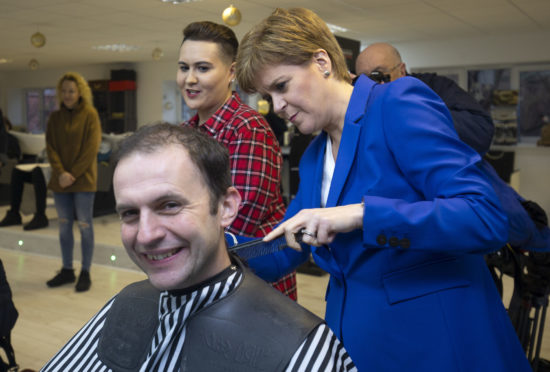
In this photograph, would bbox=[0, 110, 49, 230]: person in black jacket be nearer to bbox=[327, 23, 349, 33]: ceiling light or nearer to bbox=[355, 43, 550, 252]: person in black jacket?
bbox=[327, 23, 349, 33]: ceiling light

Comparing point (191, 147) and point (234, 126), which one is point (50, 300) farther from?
point (191, 147)

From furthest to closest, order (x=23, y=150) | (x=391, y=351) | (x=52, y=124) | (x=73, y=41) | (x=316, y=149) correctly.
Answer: (x=73, y=41)
(x=23, y=150)
(x=52, y=124)
(x=316, y=149)
(x=391, y=351)

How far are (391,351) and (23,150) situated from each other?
28.9 ft

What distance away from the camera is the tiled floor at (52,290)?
128 inches

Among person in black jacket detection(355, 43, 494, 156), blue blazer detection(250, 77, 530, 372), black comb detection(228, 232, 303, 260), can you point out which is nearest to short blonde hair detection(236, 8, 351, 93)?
blue blazer detection(250, 77, 530, 372)

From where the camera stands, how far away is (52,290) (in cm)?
420

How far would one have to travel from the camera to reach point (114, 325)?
1.17m

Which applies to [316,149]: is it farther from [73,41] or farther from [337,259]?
[73,41]

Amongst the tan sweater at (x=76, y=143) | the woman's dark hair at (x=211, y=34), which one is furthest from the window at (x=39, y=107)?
the woman's dark hair at (x=211, y=34)

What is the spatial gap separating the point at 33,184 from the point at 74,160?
2584 mm

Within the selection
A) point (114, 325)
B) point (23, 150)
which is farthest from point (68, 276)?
point (23, 150)

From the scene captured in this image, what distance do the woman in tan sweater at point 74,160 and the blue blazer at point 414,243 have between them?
329cm

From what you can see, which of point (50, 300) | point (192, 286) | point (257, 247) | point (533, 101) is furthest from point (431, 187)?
point (533, 101)

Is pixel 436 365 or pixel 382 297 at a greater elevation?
pixel 382 297
